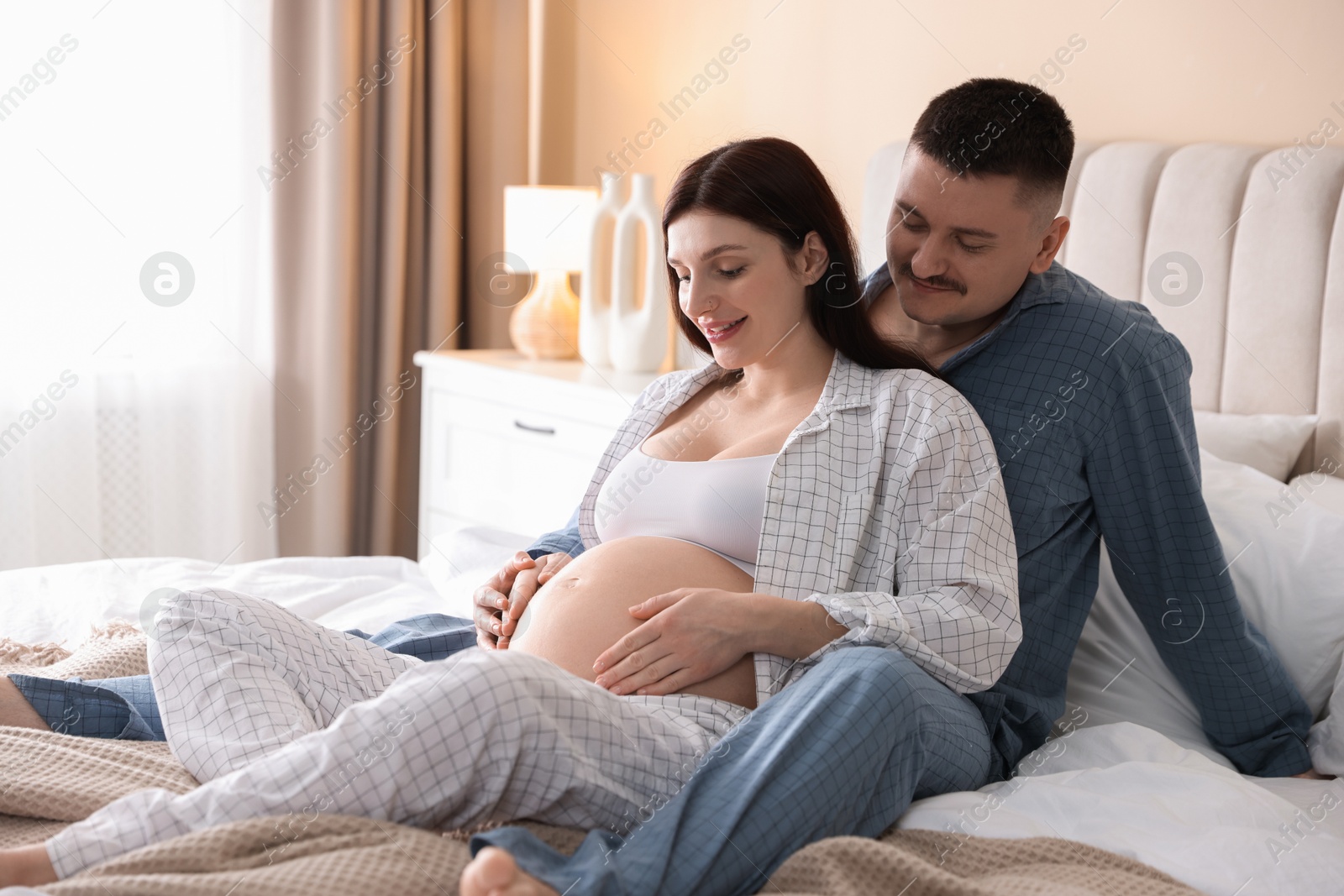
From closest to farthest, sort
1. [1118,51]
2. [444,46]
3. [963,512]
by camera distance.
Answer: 1. [963,512]
2. [1118,51]
3. [444,46]

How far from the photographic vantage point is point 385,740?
0.94 metres

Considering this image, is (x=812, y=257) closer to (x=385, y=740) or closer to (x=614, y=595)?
(x=614, y=595)

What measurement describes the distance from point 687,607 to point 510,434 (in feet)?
5.75

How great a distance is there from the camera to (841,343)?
1474mm

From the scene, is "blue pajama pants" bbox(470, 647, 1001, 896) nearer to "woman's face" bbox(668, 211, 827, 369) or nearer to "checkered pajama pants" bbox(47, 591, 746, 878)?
"checkered pajama pants" bbox(47, 591, 746, 878)

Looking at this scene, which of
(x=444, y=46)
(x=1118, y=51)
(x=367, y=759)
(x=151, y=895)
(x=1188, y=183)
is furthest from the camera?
(x=444, y=46)

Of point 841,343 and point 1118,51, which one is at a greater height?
point 1118,51

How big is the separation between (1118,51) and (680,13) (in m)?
1.27

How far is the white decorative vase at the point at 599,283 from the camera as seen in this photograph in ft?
9.43

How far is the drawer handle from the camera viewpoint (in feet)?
9.15

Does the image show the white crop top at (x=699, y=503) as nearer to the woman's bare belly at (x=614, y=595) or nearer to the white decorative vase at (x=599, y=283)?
the woman's bare belly at (x=614, y=595)

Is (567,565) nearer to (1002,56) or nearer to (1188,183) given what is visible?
(1188,183)

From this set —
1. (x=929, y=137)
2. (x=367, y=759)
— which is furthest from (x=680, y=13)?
(x=367, y=759)

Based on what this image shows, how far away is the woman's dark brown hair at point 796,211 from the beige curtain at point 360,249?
1.90 m
